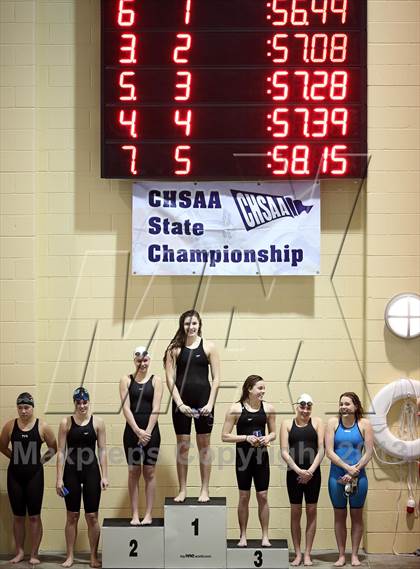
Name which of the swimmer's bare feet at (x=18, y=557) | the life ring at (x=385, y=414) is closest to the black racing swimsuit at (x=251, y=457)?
the life ring at (x=385, y=414)

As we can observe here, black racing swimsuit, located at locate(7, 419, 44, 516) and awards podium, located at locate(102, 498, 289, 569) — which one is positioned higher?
black racing swimsuit, located at locate(7, 419, 44, 516)

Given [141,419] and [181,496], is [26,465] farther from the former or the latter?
[181,496]

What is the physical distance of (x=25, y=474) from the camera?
8.15 metres

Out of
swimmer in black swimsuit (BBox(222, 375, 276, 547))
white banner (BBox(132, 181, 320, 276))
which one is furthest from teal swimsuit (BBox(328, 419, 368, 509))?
white banner (BBox(132, 181, 320, 276))

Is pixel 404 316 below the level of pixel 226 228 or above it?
below

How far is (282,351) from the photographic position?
8.63 m

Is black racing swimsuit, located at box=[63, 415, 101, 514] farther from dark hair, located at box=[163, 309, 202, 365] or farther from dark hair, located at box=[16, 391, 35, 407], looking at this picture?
dark hair, located at box=[163, 309, 202, 365]

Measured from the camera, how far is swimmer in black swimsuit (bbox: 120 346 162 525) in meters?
8.00

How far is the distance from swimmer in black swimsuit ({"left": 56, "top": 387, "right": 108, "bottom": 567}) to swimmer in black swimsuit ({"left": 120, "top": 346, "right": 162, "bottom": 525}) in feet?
0.72

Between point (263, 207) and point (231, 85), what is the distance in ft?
3.36

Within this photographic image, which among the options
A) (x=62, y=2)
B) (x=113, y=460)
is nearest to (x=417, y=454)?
(x=113, y=460)

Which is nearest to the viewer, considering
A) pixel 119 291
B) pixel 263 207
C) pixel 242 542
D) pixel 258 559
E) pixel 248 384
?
pixel 258 559

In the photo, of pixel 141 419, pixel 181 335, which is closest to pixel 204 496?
pixel 141 419

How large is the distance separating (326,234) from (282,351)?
3.32ft
